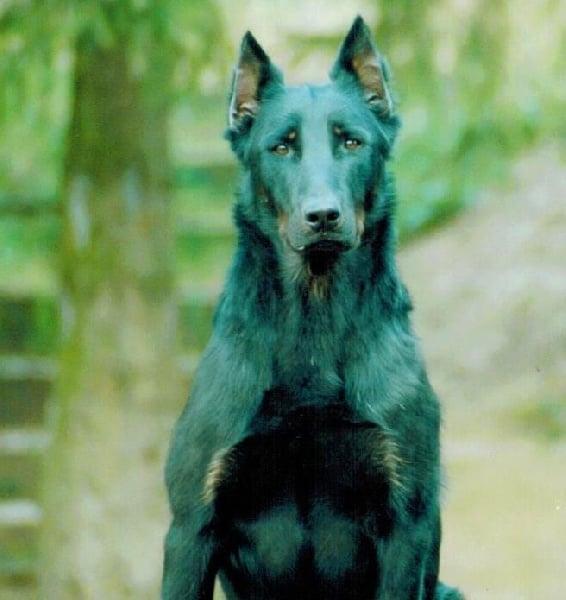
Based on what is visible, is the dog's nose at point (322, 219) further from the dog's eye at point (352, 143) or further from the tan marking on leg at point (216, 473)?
the tan marking on leg at point (216, 473)

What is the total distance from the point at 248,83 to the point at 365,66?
360mm

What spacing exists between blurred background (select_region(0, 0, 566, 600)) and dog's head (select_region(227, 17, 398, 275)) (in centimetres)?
254

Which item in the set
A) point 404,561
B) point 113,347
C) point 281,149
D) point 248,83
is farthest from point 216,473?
point 113,347

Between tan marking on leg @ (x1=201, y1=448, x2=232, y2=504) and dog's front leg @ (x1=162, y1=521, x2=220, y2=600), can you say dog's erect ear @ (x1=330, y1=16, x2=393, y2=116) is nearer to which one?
tan marking on leg @ (x1=201, y1=448, x2=232, y2=504)

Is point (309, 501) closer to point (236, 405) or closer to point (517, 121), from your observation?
point (236, 405)

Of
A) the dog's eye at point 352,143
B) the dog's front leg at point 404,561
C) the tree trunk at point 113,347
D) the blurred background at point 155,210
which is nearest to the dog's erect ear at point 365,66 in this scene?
the dog's eye at point 352,143

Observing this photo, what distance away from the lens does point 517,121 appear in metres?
8.02

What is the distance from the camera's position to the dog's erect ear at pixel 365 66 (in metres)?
4.28

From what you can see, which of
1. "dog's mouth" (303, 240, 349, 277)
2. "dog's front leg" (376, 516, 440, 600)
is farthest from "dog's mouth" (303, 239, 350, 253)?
"dog's front leg" (376, 516, 440, 600)

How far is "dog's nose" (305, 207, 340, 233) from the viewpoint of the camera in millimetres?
3861

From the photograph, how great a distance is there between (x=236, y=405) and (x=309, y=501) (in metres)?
0.34

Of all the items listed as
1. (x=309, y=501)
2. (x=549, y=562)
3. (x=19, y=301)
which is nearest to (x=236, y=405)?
(x=309, y=501)

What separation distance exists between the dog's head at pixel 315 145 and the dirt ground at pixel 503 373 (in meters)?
4.03

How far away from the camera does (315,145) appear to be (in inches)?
160
